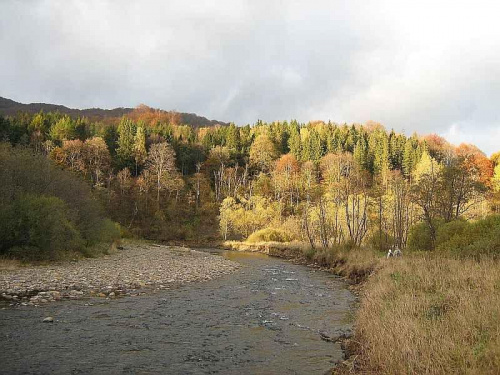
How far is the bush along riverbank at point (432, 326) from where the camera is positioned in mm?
6496

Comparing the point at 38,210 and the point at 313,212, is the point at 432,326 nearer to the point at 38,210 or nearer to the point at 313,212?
the point at 38,210

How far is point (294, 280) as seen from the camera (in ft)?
81.3

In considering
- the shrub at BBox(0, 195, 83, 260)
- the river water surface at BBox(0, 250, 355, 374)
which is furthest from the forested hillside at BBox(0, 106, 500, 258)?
the river water surface at BBox(0, 250, 355, 374)

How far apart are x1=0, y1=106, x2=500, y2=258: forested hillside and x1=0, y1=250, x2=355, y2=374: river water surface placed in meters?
26.4

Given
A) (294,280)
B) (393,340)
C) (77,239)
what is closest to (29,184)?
(77,239)

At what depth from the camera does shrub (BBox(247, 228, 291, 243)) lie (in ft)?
197

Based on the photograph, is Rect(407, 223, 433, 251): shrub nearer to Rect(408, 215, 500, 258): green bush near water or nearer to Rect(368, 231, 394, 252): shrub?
Rect(408, 215, 500, 258): green bush near water

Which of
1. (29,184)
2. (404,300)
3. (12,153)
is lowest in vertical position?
(404,300)

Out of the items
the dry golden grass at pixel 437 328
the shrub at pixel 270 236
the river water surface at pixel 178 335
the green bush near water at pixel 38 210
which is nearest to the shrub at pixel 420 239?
the river water surface at pixel 178 335

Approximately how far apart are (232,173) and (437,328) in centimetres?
8768

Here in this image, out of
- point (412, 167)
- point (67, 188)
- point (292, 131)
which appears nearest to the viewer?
point (67, 188)

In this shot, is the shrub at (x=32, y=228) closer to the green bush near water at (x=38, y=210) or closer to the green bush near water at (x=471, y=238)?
the green bush near water at (x=38, y=210)

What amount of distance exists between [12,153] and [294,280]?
2213 centimetres

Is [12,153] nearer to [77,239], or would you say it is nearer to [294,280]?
[77,239]
